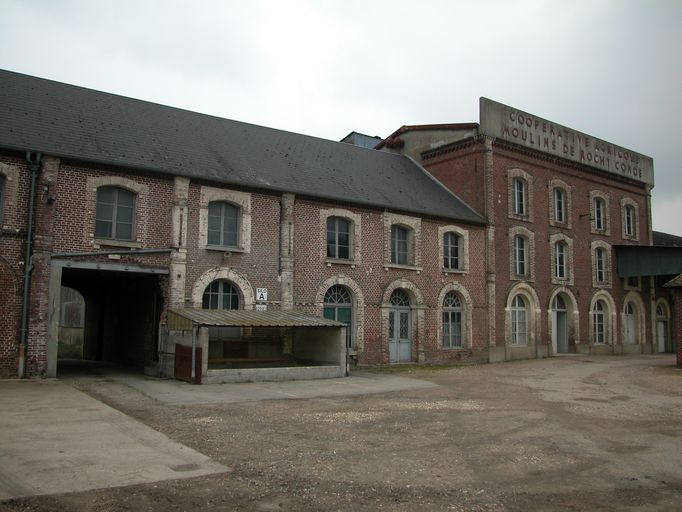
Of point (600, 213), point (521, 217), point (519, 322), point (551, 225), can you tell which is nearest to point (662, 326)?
point (600, 213)

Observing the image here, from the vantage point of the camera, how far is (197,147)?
59.0 ft

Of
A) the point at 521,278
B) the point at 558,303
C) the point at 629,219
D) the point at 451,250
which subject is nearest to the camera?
the point at 451,250

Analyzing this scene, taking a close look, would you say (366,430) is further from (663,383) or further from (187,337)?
(663,383)

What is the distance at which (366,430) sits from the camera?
28.7ft

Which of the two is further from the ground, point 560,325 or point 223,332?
point 560,325

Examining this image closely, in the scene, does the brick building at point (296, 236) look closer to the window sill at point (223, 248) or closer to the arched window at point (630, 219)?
the window sill at point (223, 248)

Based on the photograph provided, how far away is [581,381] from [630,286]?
48.9 feet

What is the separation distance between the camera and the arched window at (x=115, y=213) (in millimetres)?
15078

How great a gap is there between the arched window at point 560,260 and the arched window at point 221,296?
14.8 meters

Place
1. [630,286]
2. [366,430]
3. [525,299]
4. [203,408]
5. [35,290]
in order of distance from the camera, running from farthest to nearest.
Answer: [630,286] → [525,299] → [35,290] → [203,408] → [366,430]

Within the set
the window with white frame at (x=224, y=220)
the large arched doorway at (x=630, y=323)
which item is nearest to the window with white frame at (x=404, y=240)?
the window with white frame at (x=224, y=220)

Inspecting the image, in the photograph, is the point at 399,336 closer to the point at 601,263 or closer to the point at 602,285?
the point at 602,285

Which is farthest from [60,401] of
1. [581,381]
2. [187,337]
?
[581,381]

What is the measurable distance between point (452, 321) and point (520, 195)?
6468 millimetres
